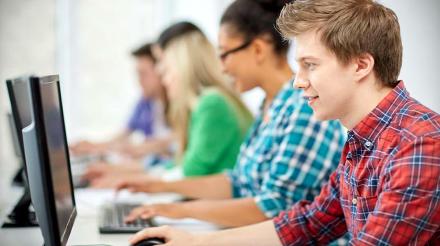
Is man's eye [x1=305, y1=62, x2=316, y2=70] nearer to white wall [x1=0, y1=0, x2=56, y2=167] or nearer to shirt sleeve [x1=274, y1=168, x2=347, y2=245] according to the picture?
shirt sleeve [x1=274, y1=168, x2=347, y2=245]

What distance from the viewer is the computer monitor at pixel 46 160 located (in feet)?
3.19

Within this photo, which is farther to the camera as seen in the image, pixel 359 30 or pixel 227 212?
pixel 227 212

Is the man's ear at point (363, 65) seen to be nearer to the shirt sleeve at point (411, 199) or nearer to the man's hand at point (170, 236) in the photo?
the shirt sleeve at point (411, 199)

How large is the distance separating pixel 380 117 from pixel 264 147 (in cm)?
64

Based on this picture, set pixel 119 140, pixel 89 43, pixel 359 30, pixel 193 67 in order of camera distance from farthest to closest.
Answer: pixel 89 43
pixel 119 140
pixel 193 67
pixel 359 30

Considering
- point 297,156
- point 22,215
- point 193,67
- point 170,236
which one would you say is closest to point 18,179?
point 22,215

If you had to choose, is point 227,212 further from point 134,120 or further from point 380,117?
point 134,120

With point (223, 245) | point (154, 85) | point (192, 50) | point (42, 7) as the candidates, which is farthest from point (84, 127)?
point (223, 245)

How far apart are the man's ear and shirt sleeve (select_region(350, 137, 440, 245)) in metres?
0.17

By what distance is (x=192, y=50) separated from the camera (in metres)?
2.58

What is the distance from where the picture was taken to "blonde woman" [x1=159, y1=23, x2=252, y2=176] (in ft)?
7.80

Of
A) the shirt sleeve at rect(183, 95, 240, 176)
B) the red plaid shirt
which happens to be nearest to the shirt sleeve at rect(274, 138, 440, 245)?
the red plaid shirt

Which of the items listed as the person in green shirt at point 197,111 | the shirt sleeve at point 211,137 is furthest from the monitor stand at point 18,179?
the shirt sleeve at point 211,137

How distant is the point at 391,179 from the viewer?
1.02 metres
